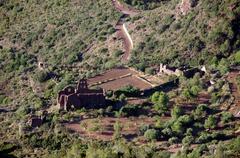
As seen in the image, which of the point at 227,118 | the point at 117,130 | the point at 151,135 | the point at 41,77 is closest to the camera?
the point at 151,135

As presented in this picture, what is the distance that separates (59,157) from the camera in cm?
5594

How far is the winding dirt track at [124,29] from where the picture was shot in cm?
7744

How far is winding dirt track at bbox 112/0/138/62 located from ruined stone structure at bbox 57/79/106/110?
12.7 m

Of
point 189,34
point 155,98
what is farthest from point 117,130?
point 189,34

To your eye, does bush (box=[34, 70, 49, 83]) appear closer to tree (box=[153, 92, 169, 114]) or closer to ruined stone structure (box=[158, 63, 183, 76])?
ruined stone structure (box=[158, 63, 183, 76])

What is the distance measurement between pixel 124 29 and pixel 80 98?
19.3m

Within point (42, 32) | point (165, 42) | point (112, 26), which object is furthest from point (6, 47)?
point (165, 42)

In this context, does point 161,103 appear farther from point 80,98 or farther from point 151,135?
point 80,98

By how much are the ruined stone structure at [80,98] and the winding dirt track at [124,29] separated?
1265 centimetres

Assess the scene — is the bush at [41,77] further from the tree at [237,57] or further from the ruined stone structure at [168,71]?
the tree at [237,57]

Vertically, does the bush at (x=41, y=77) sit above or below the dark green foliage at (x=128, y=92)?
above

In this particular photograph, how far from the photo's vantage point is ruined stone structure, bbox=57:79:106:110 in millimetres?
62812

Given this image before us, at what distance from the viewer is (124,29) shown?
8075cm

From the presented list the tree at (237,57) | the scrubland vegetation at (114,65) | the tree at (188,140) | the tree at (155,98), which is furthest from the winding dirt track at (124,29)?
the tree at (188,140)
